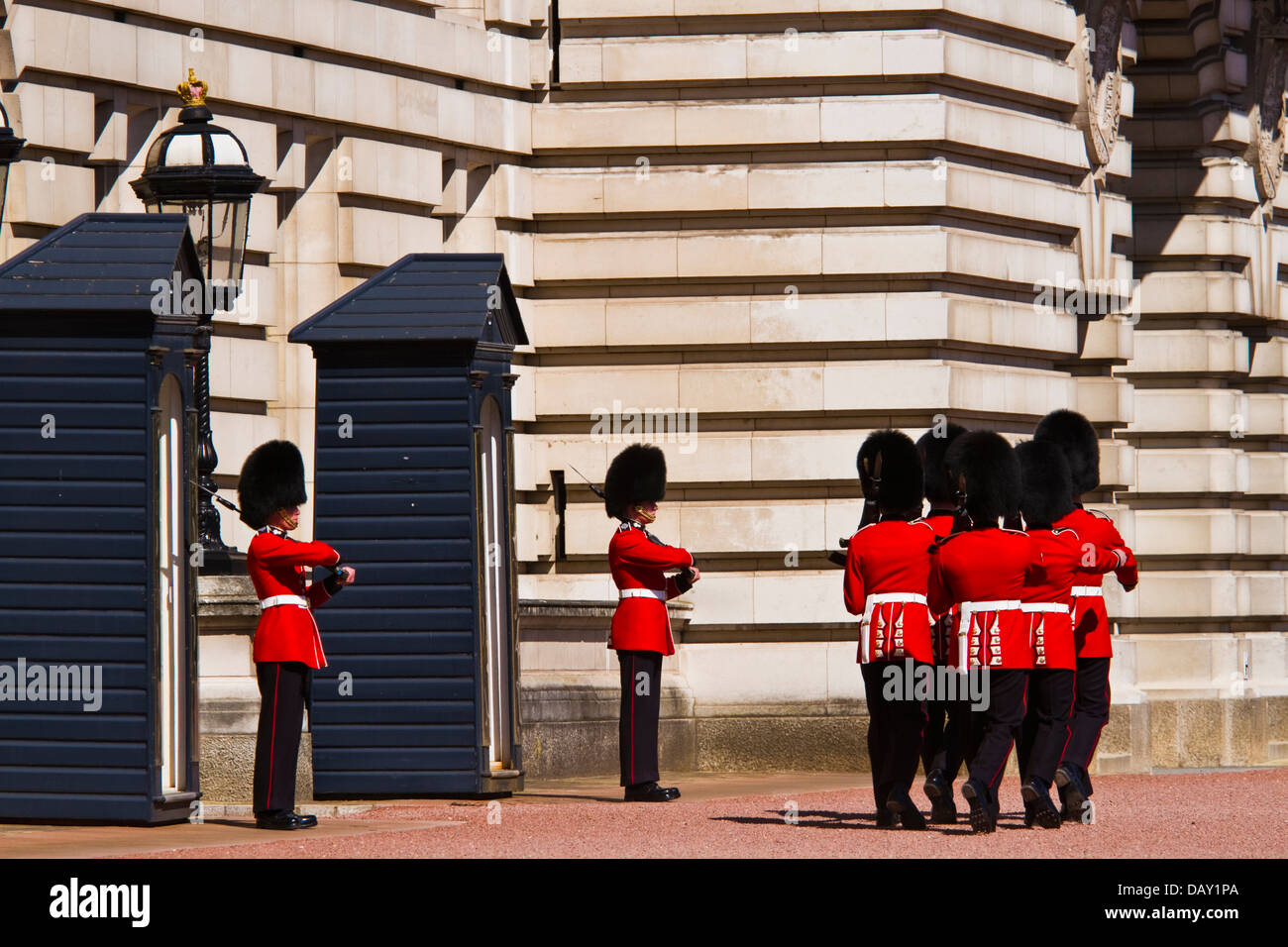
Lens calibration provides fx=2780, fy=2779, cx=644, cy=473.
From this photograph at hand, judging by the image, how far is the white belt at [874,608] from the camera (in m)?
10.1

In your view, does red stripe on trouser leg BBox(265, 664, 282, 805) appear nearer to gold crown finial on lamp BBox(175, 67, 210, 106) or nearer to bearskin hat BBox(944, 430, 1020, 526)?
gold crown finial on lamp BBox(175, 67, 210, 106)

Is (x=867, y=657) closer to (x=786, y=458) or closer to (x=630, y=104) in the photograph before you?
(x=786, y=458)

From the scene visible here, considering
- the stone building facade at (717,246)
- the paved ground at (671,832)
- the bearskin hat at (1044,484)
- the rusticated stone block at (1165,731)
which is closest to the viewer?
the paved ground at (671,832)

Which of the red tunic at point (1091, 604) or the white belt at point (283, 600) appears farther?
the red tunic at point (1091, 604)

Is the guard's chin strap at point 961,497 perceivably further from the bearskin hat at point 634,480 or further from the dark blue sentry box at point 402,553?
the dark blue sentry box at point 402,553

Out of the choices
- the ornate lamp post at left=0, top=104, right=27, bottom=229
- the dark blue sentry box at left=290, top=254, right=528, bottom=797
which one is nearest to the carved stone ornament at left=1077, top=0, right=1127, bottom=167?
the dark blue sentry box at left=290, top=254, right=528, bottom=797

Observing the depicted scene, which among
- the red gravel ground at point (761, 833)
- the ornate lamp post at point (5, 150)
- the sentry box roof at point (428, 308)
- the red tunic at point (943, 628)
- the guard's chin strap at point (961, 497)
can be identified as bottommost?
the red gravel ground at point (761, 833)

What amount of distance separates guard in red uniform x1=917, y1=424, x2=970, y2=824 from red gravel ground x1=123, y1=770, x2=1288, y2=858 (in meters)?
0.14

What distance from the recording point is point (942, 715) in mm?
10930

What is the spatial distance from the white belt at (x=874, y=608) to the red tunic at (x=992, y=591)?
6.3 inches

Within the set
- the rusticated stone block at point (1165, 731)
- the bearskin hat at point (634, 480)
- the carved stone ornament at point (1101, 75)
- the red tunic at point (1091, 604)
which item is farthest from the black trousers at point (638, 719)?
the rusticated stone block at point (1165, 731)

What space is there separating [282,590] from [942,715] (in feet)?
8.91

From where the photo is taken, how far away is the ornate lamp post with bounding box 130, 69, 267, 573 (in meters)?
10.5
